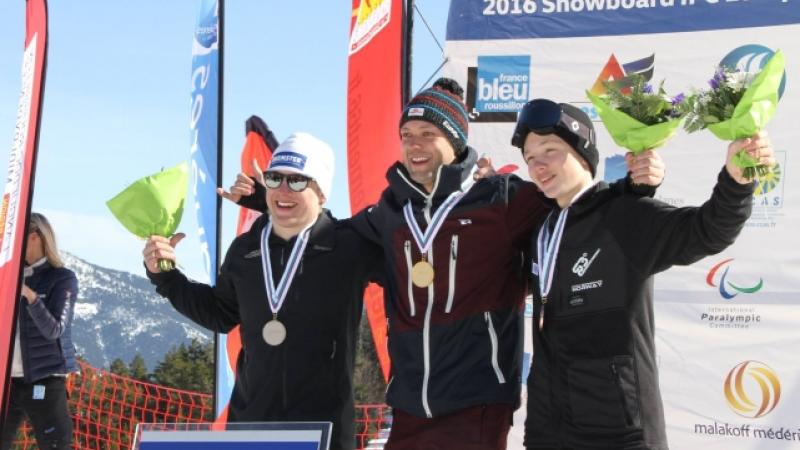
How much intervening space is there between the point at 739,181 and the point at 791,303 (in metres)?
3.41

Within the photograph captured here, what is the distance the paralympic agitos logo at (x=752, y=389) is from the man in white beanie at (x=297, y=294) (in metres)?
2.97

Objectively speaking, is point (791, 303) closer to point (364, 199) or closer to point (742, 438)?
point (742, 438)

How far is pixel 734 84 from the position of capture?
2916 mm

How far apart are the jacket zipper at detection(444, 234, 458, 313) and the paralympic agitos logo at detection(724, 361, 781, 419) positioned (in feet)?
10.2

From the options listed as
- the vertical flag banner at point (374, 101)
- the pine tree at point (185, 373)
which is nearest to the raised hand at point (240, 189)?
the vertical flag banner at point (374, 101)

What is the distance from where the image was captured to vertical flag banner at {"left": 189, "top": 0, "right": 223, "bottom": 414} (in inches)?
277

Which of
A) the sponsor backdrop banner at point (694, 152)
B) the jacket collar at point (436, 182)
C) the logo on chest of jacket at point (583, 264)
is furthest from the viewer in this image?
the sponsor backdrop banner at point (694, 152)

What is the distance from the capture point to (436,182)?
373cm

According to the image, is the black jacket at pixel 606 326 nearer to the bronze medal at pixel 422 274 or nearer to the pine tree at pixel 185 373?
the bronze medal at pixel 422 274

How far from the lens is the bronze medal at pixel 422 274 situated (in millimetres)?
3617

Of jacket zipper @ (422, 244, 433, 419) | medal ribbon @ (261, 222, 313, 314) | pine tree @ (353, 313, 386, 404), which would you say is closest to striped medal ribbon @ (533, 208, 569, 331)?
jacket zipper @ (422, 244, 433, 419)

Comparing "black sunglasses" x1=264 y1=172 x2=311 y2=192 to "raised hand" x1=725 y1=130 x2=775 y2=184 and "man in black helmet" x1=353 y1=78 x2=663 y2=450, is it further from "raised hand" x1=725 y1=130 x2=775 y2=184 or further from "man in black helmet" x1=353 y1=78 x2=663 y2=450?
"raised hand" x1=725 y1=130 x2=775 y2=184

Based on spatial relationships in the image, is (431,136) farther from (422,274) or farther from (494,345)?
(494,345)

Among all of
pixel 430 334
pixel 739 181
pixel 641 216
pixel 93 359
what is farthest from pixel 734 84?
pixel 93 359
